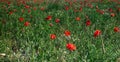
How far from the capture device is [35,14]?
30.6 ft

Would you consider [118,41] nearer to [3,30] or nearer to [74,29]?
[74,29]

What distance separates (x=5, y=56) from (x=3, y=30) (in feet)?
5.28

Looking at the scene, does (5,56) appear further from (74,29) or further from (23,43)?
(74,29)

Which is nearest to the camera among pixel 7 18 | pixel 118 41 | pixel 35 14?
pixel 118 41

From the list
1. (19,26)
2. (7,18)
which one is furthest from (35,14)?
(19,26)

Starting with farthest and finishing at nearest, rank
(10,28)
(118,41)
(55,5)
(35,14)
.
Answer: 1. (55,5)
2. (35,14)
3. (10,28)
4. (118,41)

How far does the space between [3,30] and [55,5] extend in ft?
16.6

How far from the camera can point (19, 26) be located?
752 cm

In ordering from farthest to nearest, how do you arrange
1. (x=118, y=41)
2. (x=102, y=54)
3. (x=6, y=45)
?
(x=118, y=41) → (x=6, y=45) → (x=102, y=54)

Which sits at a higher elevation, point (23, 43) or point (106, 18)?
point (23, 43)

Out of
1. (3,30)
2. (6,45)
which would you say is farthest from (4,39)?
(3,30)

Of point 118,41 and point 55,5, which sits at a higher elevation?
point 118,41

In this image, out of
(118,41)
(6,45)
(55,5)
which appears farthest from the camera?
(55,5)

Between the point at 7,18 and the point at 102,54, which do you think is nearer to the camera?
the point at 102,54
